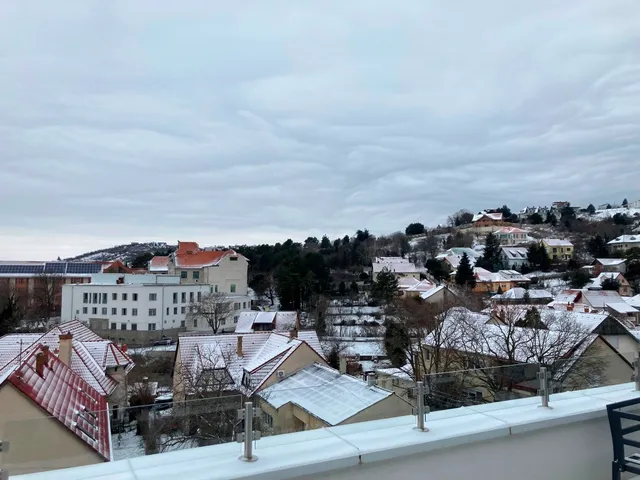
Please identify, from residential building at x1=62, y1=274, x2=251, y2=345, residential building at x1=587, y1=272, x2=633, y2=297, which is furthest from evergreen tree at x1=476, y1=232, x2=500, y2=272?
residential building at x1=62, y1=274, x2=251, y2=345

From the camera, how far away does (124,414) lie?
6.93 feet

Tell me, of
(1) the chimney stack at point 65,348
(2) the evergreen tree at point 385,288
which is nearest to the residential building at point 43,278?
(2) the evergreen tree at point 385,288

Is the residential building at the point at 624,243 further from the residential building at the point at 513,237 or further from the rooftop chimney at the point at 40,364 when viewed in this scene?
the rooftop chimney at the point at 40,364

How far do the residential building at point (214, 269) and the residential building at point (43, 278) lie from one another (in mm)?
10519

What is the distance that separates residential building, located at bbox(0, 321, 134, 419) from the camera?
434 inches

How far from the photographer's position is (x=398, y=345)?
A: 1822 centimetres

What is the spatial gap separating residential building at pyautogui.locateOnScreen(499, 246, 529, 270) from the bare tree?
132 ft

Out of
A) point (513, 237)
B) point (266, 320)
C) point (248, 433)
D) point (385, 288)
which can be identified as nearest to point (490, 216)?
point (513, 237)

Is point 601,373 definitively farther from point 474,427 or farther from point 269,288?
point 269,288

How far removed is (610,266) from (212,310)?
3974 cm

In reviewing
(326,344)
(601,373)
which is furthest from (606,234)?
(601,373)

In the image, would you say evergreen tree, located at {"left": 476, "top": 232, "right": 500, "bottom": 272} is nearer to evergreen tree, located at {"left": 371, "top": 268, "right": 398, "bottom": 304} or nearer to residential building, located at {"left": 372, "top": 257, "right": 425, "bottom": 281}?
residential building, located at {"left": 372, "top": 257, "right": 425, "bottom": 281}

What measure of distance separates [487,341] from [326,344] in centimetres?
1262

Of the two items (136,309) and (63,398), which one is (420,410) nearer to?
(63,398)
